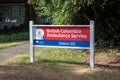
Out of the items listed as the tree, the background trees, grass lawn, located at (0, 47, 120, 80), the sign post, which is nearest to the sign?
the sign post

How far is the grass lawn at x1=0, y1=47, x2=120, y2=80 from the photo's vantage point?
9469 millimetres

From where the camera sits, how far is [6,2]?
35.6 m

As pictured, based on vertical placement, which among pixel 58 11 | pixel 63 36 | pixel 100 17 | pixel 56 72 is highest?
pixel 58 11

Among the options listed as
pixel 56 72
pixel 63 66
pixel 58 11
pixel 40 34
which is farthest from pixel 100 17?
pixel 56 72

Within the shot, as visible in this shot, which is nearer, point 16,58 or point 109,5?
point 16,58

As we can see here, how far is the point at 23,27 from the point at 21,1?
5655 mm

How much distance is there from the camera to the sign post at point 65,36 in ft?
35.0

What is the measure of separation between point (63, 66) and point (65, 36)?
0.96 m

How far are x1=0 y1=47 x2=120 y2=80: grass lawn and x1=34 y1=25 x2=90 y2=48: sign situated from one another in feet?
2.09

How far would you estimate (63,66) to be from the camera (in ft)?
35.3

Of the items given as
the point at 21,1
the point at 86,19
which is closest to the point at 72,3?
the point at 86,19

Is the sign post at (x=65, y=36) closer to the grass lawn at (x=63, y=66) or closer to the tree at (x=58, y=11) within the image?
the grass lawn at (x=63, y=66)

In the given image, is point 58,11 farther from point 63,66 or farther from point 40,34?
point 63,66

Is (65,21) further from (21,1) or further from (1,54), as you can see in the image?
(21,1)
